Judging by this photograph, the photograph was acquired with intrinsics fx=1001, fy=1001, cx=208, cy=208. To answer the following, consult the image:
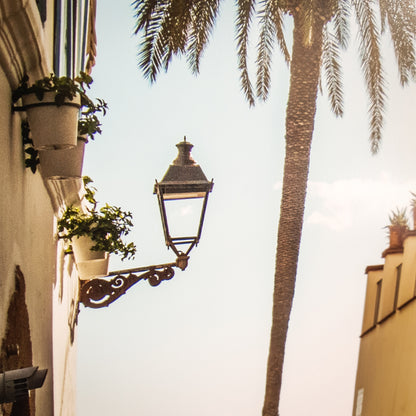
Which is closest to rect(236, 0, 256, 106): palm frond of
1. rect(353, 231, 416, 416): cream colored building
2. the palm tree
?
the palm tree

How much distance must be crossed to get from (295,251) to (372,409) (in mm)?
6395

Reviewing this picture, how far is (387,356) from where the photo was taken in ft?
62.5

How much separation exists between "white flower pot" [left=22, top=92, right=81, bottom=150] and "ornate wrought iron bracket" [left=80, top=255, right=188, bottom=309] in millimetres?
3835

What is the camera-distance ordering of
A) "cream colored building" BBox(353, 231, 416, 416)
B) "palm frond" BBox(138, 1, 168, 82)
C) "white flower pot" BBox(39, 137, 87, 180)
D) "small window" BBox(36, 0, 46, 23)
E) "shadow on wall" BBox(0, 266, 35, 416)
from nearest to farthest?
"shadow on wall" BBox(0, 266, 35, 416), "white flower pot" BBox(39, 137, 87, 180), "small window" BBox(36, 0, 46, 23), "palm frond" BBox(138, 1, 168, 82), "cream colored building" BBox(353, 231, 416, 416)

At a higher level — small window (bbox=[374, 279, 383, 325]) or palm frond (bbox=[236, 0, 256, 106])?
palm frond (bbox=[236, 0, 256, 106])

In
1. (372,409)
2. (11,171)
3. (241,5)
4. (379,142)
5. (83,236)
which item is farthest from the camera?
(372,409)

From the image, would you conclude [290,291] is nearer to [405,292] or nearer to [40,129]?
[405,292]

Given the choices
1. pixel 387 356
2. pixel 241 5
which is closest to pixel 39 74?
pixel 241 5

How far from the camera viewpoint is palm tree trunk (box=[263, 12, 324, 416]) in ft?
49.4

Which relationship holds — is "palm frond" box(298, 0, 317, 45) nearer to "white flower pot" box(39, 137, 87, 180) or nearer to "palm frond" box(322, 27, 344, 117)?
"palm frond" box(322, 27, 344, 117)

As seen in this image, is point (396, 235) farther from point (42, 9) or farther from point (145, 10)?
point (42, 9)

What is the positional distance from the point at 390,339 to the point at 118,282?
10.4 metres

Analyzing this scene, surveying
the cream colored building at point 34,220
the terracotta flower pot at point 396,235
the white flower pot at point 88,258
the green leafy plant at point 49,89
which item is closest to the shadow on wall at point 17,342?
the cream colored building at point 34,220

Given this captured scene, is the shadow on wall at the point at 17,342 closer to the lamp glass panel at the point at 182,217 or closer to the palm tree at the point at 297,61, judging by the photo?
the lamp glass panel at the point at 182,217
